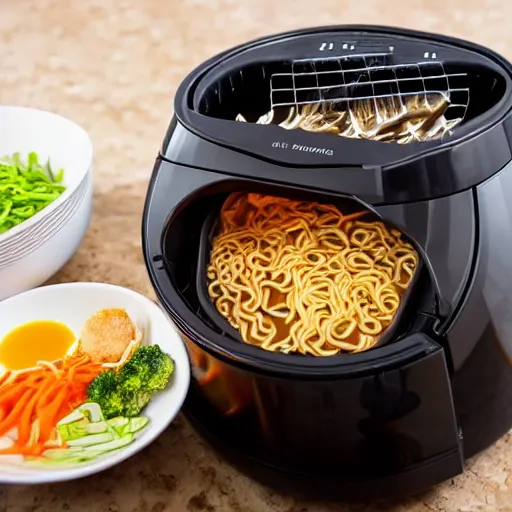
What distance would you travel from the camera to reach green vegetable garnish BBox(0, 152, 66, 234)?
1.19 metres

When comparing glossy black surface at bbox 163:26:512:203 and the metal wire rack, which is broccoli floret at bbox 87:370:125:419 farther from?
the metal wire rack

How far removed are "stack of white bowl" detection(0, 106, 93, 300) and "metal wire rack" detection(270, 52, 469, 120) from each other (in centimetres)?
37

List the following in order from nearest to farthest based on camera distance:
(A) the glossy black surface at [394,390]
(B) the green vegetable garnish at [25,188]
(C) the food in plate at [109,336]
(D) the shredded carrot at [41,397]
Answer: (A) the glossy black surface at [394,390], (D) the shredded carrot at [41,397], (C) the food in plate at [109,336], (B) the green vegetable garnish at [25,188]

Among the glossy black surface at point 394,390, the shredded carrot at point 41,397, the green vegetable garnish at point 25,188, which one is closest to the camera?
the glossy black surface at point 394,390

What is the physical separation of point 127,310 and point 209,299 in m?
0.18

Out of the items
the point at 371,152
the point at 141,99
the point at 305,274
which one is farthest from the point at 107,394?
the point at 141,99

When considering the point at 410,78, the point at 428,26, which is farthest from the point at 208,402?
the point at 428,26

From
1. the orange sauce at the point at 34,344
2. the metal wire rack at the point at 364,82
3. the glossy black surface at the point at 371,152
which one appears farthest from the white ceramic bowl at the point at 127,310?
the metal wire rack at the point at 364,82

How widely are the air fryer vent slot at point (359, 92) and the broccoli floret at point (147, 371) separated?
33cm

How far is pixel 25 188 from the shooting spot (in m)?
1.24

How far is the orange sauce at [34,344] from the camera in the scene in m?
1.05

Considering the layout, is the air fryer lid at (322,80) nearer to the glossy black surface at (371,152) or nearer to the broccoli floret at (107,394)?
the glossy black surface at (371,152)

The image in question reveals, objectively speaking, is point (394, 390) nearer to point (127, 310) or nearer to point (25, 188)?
point (127, 310)

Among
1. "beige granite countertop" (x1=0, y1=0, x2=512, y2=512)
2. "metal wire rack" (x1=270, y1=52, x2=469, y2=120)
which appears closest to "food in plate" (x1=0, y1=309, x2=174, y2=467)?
"beige granite countertop" (x1=0, y1=0, x2=512, y2=512)
